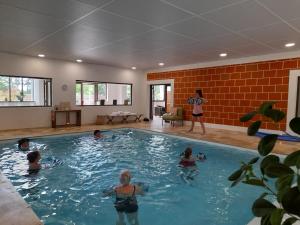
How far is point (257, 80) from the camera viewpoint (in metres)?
7.24

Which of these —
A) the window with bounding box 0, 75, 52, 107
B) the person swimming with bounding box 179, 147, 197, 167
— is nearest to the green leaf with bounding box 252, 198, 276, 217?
the person swimming with bounding box 179, 147, 197, 167

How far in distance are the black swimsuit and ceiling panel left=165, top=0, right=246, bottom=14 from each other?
2704mm

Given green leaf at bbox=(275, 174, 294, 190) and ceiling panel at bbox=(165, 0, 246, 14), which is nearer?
green leaf at bbox=(275, 174, 294, 190)

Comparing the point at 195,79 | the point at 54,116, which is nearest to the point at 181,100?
the point at 195,79

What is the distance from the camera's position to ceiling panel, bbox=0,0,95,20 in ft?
10.8

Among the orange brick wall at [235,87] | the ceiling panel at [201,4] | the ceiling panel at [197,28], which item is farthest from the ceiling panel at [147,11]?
the orange brick wall at [235,87]

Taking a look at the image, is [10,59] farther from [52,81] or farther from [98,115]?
[98,115]

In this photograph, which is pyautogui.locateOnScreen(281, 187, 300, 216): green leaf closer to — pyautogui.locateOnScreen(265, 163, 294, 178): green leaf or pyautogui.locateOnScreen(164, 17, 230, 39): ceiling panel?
pyautogui.locateOnScreen(265, 163, 294, 178): green leaf

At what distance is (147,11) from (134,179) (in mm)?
2786

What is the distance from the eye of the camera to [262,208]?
663 millimetres

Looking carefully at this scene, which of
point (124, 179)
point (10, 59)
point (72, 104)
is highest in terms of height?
point (10, 59)

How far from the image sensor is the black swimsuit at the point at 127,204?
2543mm

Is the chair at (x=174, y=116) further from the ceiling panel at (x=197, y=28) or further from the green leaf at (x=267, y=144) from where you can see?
the green leaf at (x=267, y=144)

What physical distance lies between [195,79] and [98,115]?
433 cm
